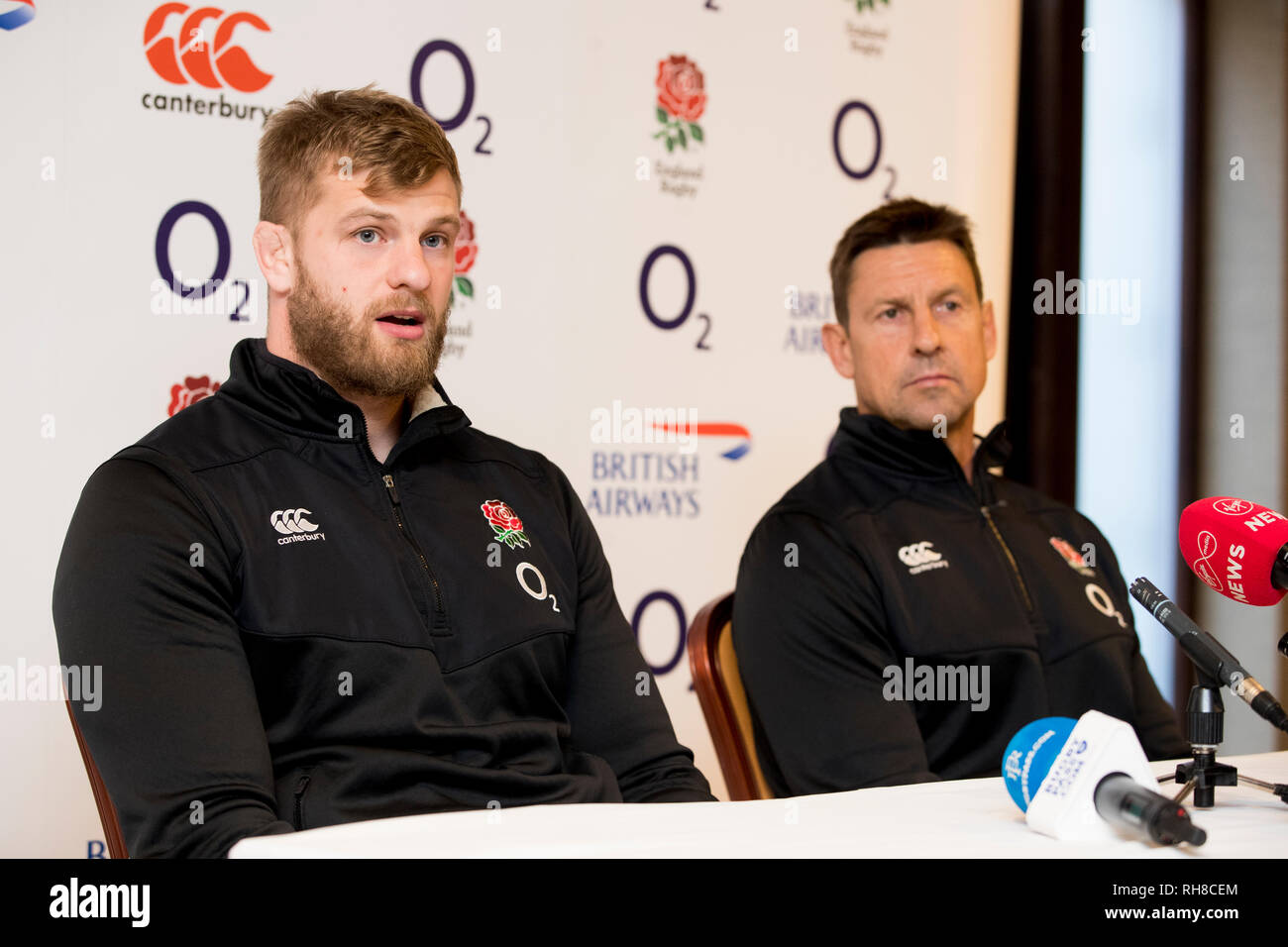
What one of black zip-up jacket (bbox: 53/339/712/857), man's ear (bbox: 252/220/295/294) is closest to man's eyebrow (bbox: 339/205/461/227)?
man's ear (bbox: 252/220/295/294)

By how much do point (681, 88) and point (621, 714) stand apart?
1820 mm

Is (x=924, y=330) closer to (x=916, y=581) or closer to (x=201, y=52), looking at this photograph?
(x=916, y=581)

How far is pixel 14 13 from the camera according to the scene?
2.27 meters

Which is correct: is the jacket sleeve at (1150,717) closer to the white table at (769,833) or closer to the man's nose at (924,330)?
the man's nose at (924,330)

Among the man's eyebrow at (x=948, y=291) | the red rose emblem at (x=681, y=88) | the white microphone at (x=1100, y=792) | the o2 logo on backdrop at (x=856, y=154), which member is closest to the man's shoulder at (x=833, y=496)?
the man's eyebrow at (x=948, y=291)

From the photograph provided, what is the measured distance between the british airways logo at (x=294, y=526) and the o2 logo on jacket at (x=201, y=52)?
1.18 meters

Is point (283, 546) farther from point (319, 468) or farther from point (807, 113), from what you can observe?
point (807, 113)

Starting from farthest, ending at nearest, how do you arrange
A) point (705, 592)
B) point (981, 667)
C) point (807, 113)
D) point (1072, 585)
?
point (807, 113)
point (705, 592)
point (1072, 585)
point (981, 667)

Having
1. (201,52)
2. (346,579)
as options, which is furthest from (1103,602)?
(201,52)

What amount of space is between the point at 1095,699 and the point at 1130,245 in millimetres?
2151

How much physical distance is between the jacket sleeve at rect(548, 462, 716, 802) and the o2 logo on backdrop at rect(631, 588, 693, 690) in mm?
1020

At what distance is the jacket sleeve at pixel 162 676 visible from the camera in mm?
1392

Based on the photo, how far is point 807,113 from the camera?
10.9ft

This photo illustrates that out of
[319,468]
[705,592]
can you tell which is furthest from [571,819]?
[705,592]
